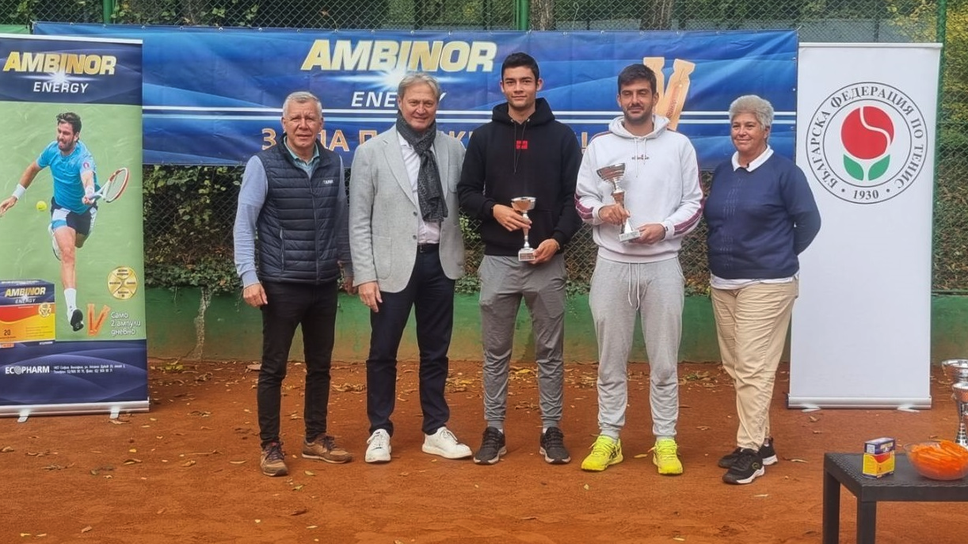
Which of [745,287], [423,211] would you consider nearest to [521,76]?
[423,211]

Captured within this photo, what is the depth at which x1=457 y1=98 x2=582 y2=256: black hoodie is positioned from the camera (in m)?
5.18

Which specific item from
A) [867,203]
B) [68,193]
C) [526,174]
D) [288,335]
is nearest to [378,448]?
[288,335]

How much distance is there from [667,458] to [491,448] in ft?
2.94

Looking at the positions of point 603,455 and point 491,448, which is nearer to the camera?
point 603,455

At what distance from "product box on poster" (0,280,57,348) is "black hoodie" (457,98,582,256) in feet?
9.28

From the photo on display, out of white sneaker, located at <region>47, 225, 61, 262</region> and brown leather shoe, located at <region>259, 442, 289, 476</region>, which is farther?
white sneaker, located at <region>47, 225, 61, 262</region>

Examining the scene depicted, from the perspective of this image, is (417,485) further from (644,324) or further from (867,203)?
(867,203)

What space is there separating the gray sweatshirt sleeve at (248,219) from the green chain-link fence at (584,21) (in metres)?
3.02

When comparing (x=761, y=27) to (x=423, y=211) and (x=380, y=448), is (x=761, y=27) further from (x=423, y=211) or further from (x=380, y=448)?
(x=380, y=448)

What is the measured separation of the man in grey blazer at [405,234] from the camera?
5.20 m

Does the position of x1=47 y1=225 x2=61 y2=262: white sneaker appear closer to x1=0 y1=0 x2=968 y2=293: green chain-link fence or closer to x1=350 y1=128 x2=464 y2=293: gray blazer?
x1=0 y1=0 x2=968 y2=293: green chain-link fence

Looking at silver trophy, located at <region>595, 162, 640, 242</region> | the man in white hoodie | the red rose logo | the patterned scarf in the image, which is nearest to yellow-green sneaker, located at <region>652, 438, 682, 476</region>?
the man in white hoodie

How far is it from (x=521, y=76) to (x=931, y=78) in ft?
9.69

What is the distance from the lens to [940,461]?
3660 millimetres
